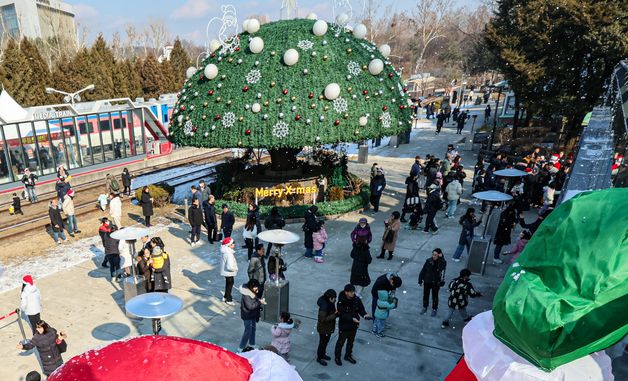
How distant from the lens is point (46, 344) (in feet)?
22.2

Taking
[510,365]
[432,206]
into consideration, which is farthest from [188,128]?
[510,365]

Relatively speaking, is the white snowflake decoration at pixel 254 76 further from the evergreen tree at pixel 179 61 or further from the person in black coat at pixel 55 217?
the evergreen tree at pixel 179 61

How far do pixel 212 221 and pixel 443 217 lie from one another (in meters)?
7.99

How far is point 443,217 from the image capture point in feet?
49.4

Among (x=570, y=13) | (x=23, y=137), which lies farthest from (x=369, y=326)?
(x=23, y=137)

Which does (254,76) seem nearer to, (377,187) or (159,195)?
(377,187)

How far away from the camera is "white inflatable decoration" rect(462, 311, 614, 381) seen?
3027 mm

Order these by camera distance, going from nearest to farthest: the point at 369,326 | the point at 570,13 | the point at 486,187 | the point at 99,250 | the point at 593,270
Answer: the point at 593,270 → the point at 369,326 → the point at 99,250 → the point at 486,187 → the point at 570,13

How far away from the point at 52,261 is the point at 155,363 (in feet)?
39.3

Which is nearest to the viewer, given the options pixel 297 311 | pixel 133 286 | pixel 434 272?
pixel 434 272

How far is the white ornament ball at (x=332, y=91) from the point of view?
1408 centimetres

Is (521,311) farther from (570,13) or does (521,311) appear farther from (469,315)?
(570,13)

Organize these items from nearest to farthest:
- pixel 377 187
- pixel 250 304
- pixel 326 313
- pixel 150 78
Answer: pixel 326 313
pixel 250 304
pixel 377 187
pixel 150 78

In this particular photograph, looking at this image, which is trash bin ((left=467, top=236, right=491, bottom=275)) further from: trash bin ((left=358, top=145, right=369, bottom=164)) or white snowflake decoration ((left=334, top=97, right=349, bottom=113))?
trash bin ((left=358, top=145, right=369, bottom=164))
